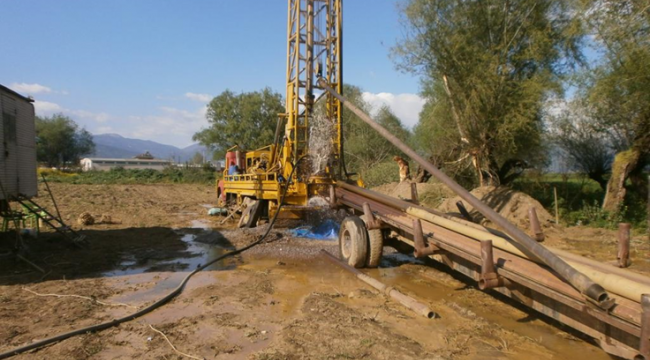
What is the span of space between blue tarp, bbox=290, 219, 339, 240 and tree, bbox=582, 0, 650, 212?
27.1 ft

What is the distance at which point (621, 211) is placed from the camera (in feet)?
41.5

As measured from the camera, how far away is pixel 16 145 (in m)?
8.85

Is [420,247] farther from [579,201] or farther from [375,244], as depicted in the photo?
[579,201]

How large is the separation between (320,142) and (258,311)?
21.5 feet

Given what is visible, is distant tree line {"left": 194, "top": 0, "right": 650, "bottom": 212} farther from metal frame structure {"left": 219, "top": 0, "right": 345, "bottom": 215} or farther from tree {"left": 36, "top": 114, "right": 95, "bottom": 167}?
tree {"left": 36, "top": 114, "right": 95, "bottom": 167}

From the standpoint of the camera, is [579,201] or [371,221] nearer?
[371,221]

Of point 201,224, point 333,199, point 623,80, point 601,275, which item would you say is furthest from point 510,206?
point 201,224

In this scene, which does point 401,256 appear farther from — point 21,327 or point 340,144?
point 21,327

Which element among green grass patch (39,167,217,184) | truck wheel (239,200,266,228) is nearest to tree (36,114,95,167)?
green grass patch (39,167,217,184)

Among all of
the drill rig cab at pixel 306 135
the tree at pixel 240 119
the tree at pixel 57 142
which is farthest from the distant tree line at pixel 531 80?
the tree at pixel 57 142

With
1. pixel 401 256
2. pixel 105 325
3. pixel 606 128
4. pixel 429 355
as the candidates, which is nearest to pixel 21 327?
pixel 105 325

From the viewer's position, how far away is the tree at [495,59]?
1323 centimetres

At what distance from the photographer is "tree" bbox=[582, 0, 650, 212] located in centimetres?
1030

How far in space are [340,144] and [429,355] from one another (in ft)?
25.1
